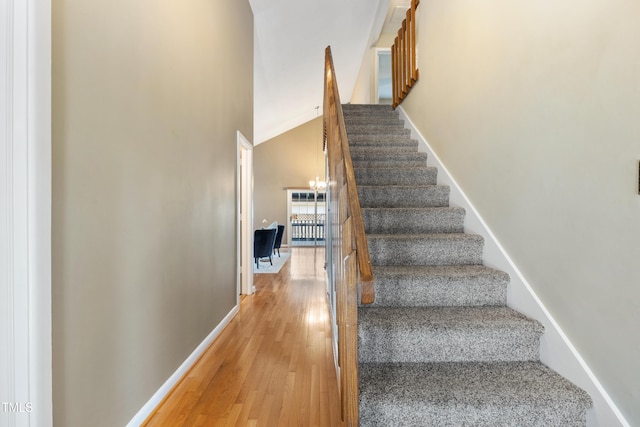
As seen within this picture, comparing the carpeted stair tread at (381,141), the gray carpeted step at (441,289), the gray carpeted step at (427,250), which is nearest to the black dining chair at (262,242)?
the carpeted stair tread at (381,141)

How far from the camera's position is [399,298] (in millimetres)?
1961

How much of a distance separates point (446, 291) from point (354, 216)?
1.01m

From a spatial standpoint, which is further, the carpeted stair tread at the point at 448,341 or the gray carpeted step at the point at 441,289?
the gray carpeted step at the point at 441,289

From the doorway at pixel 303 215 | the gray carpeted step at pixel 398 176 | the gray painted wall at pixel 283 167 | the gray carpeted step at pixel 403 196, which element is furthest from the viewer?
the doorway at pixel 303 215

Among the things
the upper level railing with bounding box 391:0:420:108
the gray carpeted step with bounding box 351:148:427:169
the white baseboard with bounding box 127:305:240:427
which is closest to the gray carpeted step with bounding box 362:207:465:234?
the gray carpeted step with bounding box 351:148:427:169

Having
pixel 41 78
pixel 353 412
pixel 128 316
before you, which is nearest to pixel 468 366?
pixel 353 412

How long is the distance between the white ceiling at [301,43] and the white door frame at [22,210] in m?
3.51

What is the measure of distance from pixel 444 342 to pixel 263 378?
3.78 ft

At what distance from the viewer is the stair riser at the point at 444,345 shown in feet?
5.43

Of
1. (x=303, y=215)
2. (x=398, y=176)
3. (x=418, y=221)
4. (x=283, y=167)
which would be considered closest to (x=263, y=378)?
(x=418, y=221)

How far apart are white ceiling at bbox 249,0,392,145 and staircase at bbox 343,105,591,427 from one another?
3355 millimetres

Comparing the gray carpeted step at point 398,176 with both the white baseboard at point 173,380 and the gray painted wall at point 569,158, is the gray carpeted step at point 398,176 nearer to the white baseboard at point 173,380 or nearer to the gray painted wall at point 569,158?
the gray painted wall at point 569,158

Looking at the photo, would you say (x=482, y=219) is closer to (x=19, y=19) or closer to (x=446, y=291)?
(x=446, y=291)

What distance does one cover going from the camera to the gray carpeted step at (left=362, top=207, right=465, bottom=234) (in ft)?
8.19
